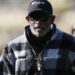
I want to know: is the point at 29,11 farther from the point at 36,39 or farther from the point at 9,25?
the point at 9,25

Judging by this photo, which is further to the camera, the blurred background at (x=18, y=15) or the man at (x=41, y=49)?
the blurred background at (x=18, y=15)

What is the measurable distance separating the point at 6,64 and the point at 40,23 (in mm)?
529

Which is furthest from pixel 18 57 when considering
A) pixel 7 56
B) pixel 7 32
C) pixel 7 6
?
pixel 7 6

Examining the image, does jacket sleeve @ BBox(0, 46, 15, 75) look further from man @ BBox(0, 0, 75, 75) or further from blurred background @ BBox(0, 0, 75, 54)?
blurred background @ BBox(0, 0, 75, 54)

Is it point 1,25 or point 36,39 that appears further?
point 1,25

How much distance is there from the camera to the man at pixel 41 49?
413cm

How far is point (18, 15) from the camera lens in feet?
37.5

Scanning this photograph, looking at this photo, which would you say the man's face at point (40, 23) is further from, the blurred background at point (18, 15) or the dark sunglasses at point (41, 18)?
the blurred background at point (18, 15)

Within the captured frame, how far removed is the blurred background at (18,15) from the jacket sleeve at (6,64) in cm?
633

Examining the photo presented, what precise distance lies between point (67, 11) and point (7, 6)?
149 cm

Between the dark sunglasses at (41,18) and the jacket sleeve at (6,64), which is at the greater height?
the dark sunglasses at (41,18)

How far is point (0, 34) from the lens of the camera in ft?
36.6

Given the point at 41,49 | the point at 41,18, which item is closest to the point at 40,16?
the point at 41,18

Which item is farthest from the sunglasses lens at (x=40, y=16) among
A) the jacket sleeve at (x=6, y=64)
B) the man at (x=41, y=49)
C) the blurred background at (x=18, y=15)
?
the blurred background at (x=18, y=15)
